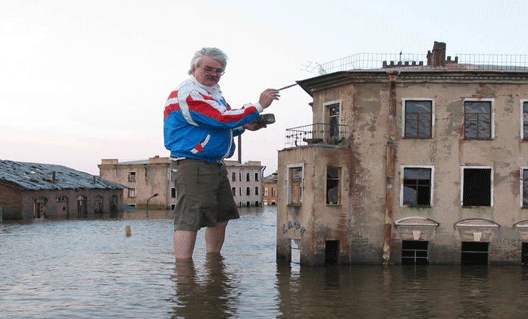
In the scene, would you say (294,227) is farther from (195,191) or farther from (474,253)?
(195,191)

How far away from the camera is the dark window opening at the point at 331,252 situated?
20.2 metres

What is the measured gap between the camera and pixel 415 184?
20.8m

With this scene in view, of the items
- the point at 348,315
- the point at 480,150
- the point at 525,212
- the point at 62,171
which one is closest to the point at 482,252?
the point at 525,212

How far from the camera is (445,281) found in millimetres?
16859

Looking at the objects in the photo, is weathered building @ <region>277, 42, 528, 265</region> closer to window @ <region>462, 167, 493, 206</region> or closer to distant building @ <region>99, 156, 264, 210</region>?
window @ <region>462, 167, 493, 206</region>

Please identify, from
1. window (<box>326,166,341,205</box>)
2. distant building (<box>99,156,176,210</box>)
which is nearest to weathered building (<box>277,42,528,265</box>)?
window (<box>326,166,341,205</box>)

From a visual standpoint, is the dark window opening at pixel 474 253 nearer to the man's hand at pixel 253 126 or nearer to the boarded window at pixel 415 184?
the boarded window at pixel 415 184

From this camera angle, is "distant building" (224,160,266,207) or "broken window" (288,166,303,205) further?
"distant building" (224,160,266,207)

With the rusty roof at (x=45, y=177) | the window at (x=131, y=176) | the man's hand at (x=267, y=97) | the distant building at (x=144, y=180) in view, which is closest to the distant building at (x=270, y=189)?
the distant building at (x=144, y=180)

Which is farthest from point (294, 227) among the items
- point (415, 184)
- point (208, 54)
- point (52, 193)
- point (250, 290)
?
point (52, 193)

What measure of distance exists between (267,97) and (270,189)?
106077mm

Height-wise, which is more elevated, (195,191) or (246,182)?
(195,191)

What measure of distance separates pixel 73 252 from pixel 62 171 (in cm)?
4399

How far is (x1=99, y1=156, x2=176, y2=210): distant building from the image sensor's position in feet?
263
